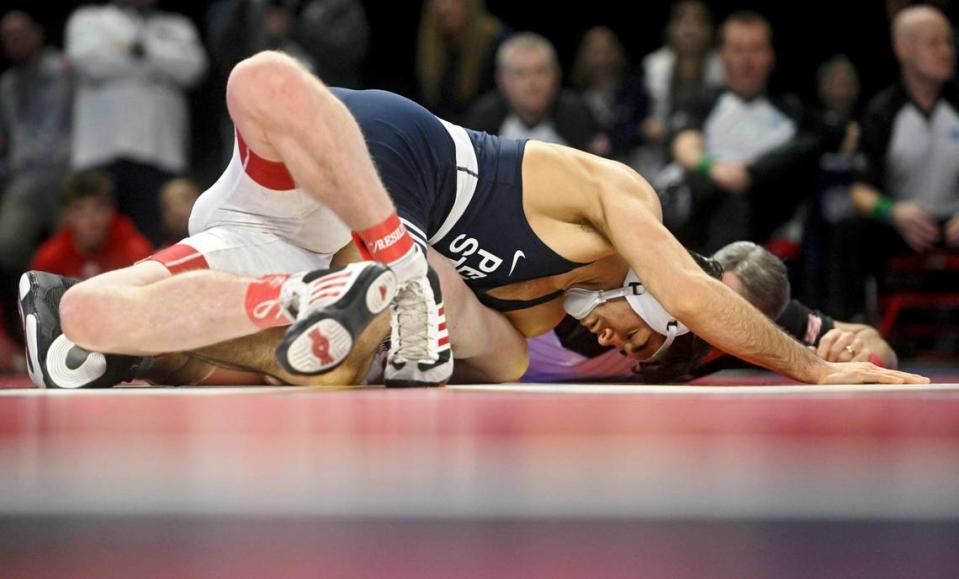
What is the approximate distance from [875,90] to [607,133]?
1798mm

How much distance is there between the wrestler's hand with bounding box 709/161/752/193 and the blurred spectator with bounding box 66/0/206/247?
1.99m

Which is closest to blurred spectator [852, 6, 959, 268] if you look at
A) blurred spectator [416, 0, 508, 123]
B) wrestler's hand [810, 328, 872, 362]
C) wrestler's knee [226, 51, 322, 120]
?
blurred spectator [416, 0, 508, 123]

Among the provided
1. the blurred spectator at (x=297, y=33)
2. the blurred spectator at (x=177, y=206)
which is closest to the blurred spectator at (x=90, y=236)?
the blurred spectator at (x=177, y=206)

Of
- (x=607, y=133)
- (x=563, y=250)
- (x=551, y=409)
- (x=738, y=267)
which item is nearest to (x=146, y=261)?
(x=563, y=250)

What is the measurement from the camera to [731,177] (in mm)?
3936

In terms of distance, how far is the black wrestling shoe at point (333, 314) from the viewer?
1619 mm

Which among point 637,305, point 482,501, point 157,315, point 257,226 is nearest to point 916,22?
point 637,305

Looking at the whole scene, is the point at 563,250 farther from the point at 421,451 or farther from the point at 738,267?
the point at 421,451

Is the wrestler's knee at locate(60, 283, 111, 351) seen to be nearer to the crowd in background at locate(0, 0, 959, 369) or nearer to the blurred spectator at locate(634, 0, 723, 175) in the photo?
the crowd in background at locate(0, 0, 959, 369)

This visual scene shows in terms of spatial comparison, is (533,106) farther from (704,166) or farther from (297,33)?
(297,33)

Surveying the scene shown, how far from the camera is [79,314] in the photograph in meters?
1.84

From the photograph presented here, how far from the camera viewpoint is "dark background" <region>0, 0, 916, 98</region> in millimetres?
5352

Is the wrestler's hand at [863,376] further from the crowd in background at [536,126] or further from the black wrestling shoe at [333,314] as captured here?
the crowd in background at [536,126]

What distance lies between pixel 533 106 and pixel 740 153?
74cm
